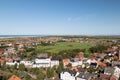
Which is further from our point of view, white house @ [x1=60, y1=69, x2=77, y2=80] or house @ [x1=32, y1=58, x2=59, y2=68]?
house @ [x1=32, y1=58, x2=59, y2=68]

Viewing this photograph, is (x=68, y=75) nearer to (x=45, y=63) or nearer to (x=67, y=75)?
(x=67, y=75)

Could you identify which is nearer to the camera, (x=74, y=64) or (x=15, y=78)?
(x=15, y=78)

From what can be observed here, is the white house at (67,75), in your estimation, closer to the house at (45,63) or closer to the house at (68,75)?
the house at (68,75)

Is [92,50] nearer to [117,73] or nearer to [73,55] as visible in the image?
[73,55]

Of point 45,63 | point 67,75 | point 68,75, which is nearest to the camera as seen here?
point 68,75

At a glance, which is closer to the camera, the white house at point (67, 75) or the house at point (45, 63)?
the white house at point (67, 75)

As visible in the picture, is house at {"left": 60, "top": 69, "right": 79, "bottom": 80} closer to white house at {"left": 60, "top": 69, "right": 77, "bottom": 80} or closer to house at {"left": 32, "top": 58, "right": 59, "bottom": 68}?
white house at {"left": 60, "top": 69, "right": 77, "bottom": 80}

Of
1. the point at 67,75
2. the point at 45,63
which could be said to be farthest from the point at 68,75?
the point at 45,63

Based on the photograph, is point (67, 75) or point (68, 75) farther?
point (67, 75)

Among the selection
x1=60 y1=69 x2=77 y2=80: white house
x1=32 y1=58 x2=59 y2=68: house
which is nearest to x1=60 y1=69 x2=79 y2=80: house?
x1=60 y1=69 x2=77 y2=80: white house

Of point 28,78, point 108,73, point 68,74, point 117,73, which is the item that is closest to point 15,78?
point 28,78

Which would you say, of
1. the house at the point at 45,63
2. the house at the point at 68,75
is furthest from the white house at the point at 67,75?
the house at the point at 45,63
